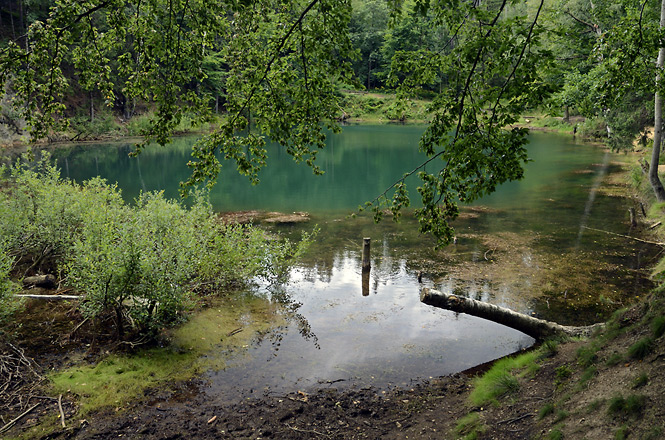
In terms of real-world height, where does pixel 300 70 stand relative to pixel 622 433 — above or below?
above

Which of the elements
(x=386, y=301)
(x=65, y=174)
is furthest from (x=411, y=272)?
(x=65, y=174)

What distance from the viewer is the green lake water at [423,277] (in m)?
9.72

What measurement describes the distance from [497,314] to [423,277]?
552 centimetres

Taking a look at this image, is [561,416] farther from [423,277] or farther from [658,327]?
[423,277]

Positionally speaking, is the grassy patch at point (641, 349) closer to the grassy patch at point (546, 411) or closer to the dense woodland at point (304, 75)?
the grassy patch at point (546, 411)

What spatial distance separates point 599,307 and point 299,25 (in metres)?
10.7

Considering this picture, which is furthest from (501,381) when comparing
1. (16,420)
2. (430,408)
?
(16,420)

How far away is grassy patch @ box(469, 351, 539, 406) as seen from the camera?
23.6 feet

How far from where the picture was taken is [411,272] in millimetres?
15586

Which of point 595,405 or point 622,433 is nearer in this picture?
point 622,433

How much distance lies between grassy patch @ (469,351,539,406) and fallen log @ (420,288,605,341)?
102 cm

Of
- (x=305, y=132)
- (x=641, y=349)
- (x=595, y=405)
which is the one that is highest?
(x=305, y=132)

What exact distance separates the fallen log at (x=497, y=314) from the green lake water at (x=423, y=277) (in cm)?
90

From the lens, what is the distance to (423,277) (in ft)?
49.4
